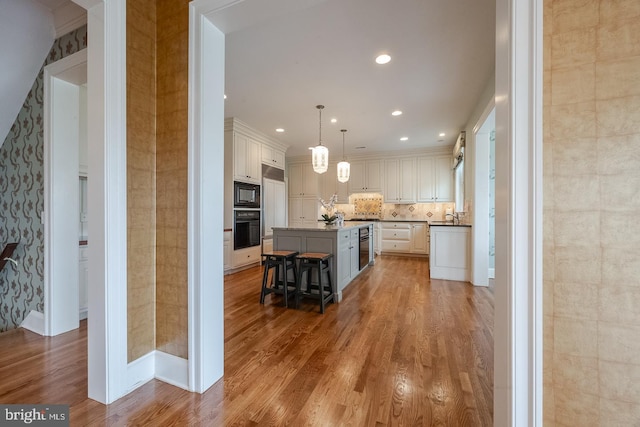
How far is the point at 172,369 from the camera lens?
162cm

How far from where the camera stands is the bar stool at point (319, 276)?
9.48 ft

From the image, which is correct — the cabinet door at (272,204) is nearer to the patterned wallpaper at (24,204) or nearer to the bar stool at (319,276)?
the bar stool at (319,276)

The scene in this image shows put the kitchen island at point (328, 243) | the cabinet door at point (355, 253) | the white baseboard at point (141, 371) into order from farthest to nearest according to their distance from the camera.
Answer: the cabinet door at point (355, 253), the kitchen island at point (328, 243), the white baseboard at point (141, 371)

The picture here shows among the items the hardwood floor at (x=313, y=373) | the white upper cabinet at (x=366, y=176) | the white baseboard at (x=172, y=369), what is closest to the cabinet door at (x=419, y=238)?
the white upper cabinet at (x=366, y=176)

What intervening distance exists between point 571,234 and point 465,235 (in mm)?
3607

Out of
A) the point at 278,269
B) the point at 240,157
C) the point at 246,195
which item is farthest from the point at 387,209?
the point at 278,269

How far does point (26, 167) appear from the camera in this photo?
8.15 feet

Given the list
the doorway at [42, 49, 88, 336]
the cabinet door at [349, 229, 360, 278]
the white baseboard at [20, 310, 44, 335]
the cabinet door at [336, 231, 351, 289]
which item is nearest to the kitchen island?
the cabinet door at [336, 231, 351, 289]

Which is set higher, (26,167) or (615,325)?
(26,167)

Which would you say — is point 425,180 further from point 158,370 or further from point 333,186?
point 158,370

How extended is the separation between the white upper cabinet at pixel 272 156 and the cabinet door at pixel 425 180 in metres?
3.54

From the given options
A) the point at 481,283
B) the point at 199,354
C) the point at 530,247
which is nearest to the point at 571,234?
the point at 530,247

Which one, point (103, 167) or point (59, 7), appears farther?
point (59, 7)

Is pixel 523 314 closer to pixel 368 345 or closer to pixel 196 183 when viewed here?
pixel 368 345
